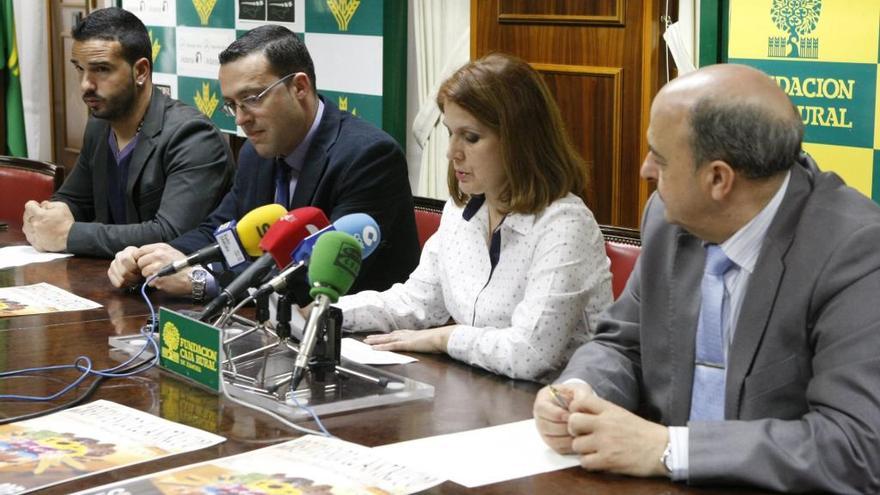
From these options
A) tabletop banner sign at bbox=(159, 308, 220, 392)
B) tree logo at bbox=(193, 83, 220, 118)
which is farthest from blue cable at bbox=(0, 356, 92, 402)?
tree logo at bbox=(193, 83, 220, 118)

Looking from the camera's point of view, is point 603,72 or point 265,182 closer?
point 265,182

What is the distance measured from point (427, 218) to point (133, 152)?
3.35 feet

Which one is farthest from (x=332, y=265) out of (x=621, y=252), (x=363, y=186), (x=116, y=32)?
(x=116, y=32)

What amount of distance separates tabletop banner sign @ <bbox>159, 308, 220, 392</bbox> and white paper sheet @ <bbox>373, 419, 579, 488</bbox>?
0.41 metres

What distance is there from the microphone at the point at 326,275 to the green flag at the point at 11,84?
Answer: 19.7ft

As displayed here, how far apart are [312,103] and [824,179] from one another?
173 cm

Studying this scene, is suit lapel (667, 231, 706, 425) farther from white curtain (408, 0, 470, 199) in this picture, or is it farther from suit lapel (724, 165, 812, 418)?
white curtain (408, 0, 470, 199)

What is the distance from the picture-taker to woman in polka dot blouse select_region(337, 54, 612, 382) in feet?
7.98

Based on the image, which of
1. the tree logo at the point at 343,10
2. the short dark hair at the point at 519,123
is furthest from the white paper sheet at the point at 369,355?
the tree logo at the point at 343,10

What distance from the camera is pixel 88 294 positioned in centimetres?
305

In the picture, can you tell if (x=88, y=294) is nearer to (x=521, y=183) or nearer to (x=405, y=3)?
(x=521, y=183)

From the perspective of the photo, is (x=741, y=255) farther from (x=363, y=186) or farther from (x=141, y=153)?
(x=141, y=153)

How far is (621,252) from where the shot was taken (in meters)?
2.83

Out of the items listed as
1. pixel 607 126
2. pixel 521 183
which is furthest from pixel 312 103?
pixel 607 126
